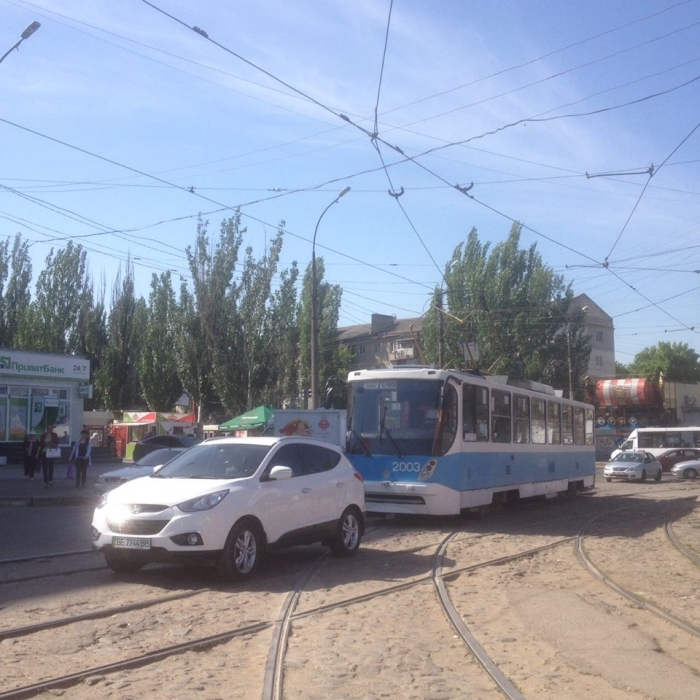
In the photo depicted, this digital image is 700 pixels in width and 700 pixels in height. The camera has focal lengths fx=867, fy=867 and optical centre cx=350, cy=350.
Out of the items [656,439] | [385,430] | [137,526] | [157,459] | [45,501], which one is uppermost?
[385,430]

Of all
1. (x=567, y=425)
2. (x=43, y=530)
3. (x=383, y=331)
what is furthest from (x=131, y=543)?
(x=383, y=331)

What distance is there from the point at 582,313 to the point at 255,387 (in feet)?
63.2

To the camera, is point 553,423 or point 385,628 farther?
point 553,423

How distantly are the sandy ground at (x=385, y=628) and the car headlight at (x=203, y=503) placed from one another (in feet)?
2.83

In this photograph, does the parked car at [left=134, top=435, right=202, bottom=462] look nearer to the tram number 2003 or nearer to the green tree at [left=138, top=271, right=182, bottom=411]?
the tram number 2003

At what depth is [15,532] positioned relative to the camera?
14.8 m

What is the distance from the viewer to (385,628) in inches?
303

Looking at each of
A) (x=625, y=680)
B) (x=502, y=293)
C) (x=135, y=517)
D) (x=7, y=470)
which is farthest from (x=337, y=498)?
(x=502, y=293)

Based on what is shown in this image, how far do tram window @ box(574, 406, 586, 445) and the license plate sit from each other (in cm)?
1761

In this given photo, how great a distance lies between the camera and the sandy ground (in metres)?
5.97

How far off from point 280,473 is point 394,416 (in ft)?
21.1

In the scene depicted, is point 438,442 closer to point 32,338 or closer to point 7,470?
point 7,470

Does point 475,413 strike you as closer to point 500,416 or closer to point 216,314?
point 500,416

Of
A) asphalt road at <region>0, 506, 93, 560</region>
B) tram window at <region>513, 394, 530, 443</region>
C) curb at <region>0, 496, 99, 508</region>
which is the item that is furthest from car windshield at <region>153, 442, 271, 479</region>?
curb at <region>0, 496, 99, 508</region>
